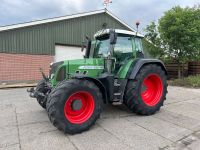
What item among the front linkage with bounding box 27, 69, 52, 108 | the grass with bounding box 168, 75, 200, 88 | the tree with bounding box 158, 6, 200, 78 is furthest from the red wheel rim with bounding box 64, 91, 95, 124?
the tree with bounding box 158, 6, 200, 78

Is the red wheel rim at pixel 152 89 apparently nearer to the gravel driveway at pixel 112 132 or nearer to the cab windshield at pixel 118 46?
the gravel driveway at pixel 112 132

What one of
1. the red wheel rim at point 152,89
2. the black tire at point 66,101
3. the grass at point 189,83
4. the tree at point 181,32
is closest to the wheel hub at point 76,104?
the black tire at point 66,101

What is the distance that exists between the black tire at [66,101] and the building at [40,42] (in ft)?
31.4

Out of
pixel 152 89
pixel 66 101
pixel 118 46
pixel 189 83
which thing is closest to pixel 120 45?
pixel 118 46

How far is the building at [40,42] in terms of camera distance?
1184cm

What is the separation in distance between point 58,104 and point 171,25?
9423 mm

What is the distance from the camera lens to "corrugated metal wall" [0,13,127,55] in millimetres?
11870

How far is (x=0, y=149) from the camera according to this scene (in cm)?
314

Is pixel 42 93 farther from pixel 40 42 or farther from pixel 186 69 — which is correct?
pixel 186 69

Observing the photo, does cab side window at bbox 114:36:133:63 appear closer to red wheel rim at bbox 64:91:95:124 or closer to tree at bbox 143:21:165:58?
red wheel rim at bbox 64:91:95:124

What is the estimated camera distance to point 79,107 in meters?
3.88

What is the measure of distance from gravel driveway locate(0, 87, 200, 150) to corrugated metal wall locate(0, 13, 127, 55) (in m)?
7.68

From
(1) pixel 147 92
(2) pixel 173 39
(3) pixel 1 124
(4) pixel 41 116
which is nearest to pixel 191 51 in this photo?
(2) pixel 173 39

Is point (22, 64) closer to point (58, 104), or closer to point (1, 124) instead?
point (1, 124)
